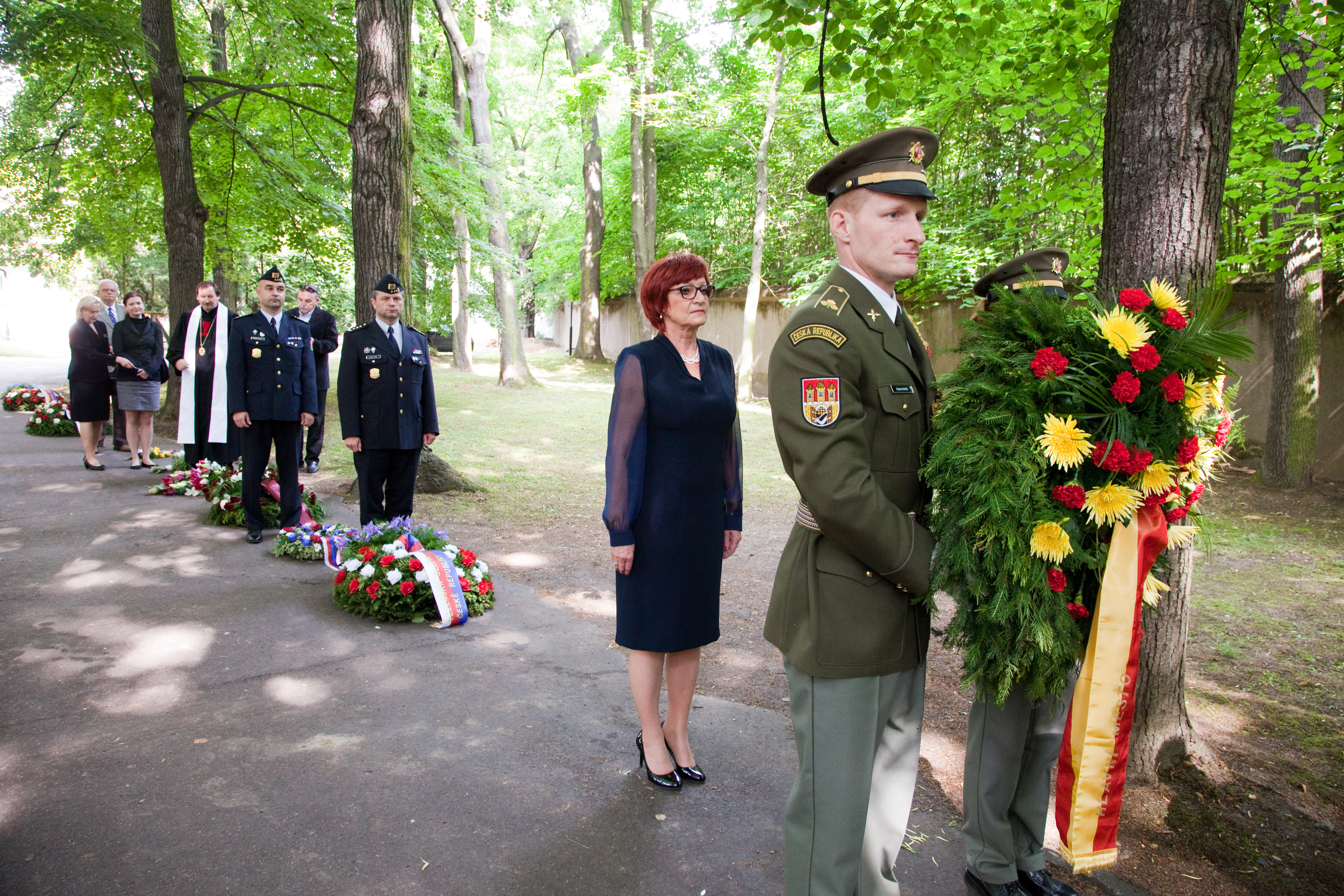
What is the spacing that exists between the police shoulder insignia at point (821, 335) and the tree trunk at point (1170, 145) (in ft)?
5.87

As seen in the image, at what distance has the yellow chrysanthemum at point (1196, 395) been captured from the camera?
93.5 inches

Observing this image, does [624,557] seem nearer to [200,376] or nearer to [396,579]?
[396,579]

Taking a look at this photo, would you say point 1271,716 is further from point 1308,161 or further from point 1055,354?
point 1308,161

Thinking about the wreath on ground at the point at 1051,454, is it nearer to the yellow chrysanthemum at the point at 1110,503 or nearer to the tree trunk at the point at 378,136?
the yellow chrysanthemum at the point at 1110,503

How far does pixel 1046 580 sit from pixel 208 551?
656 cm

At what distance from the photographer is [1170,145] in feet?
10.7

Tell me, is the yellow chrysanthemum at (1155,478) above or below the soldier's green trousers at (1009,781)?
above

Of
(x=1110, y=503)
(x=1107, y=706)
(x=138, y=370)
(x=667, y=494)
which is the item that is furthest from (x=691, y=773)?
(x=138, y=370)

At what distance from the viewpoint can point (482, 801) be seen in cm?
328

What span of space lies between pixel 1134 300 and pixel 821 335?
0.92 meters

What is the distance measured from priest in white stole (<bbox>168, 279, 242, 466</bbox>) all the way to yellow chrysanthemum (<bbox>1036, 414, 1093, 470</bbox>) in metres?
8.22

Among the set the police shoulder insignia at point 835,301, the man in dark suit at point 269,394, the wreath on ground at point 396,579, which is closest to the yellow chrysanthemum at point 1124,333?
the police shoulder insignia at point 835,301

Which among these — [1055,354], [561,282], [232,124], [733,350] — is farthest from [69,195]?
[561,282]

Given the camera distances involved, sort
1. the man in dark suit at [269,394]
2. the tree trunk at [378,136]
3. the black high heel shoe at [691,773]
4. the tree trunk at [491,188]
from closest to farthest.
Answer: the black high heel shoe at [691,773] < the man in dark suit at [269,394] < the tree trunk at [378,136] < the tree trunk at [491,188]
